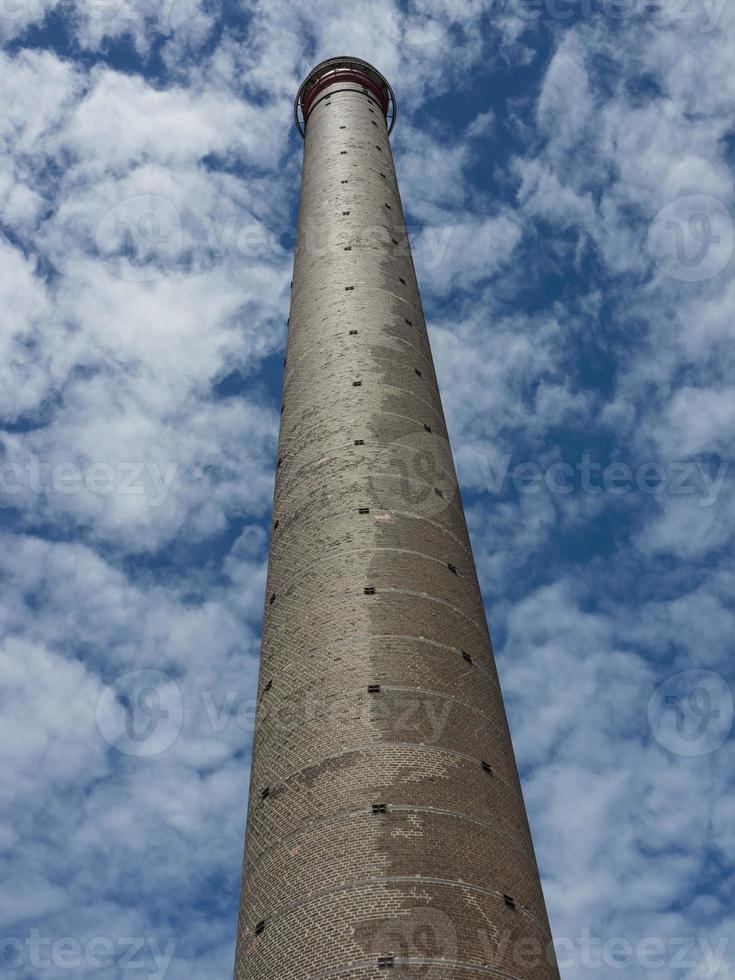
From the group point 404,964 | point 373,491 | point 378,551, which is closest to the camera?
point 404,964

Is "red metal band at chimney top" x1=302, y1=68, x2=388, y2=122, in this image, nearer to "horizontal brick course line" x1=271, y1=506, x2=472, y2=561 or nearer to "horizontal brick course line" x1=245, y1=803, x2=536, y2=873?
"horizontal brick course line" x1=271, y1=506, x2=472, y2=561

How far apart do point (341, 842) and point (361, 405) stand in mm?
9912

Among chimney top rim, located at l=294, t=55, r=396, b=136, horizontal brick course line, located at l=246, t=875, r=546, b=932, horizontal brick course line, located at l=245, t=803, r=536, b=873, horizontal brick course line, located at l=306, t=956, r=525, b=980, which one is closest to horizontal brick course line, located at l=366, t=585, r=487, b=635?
horizontal brick course line, located at l=245, t=803, r=536, b=873

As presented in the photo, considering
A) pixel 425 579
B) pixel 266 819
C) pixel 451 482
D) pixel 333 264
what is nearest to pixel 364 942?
pixel 266 819

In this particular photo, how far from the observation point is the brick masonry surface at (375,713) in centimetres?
1306

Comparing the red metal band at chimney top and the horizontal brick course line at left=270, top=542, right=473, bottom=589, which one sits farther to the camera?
the red metal band at chimney top

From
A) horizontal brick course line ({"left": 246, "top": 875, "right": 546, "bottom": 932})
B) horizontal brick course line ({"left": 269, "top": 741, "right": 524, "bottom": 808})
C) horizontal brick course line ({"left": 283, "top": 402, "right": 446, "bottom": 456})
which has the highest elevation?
horizontal brick course line ({"left": 283, "top": 402, "right": 446, "bottom": 456})

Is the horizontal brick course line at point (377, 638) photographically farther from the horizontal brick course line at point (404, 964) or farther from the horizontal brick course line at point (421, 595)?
the horizontal brick course line at point (404, 964)

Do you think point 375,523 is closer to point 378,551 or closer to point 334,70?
point 378,551

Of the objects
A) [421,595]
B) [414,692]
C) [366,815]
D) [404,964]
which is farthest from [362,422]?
[404,964]

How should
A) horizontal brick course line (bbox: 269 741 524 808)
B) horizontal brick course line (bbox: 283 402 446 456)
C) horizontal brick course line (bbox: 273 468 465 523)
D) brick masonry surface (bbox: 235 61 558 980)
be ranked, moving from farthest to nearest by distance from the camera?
horizontal brick course line (bbox: 283 402 446 456)
horizontal brick course line (bbox: 273 468 465 523)
horizontal brick course line (bbox: 269 741 524 808)
brick masonry surface (bbox: 235 61 558 980)

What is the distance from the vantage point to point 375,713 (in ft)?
49.8

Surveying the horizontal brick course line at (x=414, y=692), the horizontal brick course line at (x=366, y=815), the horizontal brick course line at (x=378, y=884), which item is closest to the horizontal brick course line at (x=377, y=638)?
the horizontal brick course line at (x=414, y=692)

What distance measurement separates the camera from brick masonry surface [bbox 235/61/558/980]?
13062 millimetres
